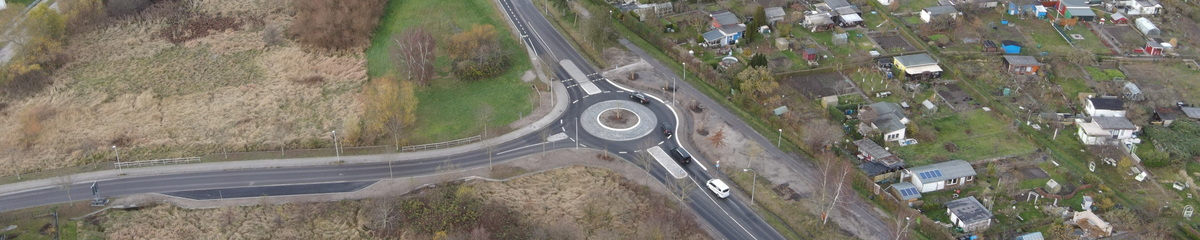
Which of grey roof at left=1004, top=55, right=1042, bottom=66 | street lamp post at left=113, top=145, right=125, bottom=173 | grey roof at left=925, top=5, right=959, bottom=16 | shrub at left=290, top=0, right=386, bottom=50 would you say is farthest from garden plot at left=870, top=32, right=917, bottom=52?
street lamp post at left=113, top=145, right=125, bottom=173

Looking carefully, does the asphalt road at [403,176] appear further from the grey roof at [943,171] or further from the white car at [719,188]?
the grey roof at [943,171]

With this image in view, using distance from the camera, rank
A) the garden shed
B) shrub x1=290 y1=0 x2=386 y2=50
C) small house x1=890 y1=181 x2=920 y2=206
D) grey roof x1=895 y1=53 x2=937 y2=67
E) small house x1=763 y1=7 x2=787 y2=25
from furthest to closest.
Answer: small house x1=763 y1=7 x2=787 y2=25, the garden shed, shrub x1=290 y1=0 x2=386 y2=50, grey roof x1=895 y1=53 x2=937 y2=67, small house x1=890 y1=181 x2=920 y2=206

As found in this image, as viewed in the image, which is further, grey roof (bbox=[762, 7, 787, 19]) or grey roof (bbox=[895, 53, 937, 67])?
grey roof (bbox=[762, 7, 787, 19])

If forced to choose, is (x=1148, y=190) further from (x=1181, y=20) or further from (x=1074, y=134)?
(x=1181, y=20)

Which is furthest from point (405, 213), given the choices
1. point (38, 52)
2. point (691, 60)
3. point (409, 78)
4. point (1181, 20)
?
point (1181, 20)

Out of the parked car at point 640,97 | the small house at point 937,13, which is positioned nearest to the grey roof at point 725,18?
the parked car at point 640,97

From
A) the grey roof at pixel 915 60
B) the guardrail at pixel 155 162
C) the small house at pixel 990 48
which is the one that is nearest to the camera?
the guardrail at pixel 155 162

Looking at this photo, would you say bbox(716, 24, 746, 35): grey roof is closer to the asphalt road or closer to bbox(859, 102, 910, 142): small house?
the asphalt road
